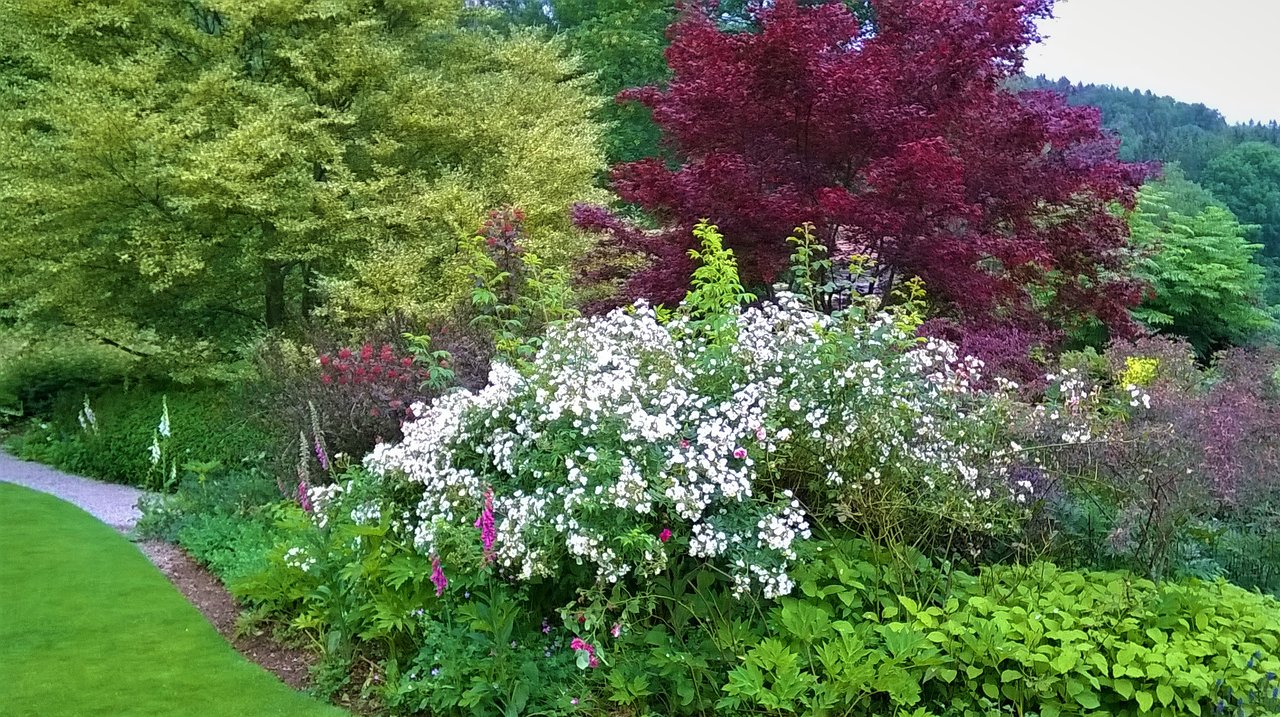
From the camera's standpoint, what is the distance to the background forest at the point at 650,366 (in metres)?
3.26

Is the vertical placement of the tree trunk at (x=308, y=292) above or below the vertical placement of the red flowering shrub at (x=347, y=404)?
above

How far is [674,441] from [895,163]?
2.81 meters

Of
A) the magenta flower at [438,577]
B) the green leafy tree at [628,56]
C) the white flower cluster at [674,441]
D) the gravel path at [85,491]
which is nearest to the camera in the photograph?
the white flower cluster at [674,441]

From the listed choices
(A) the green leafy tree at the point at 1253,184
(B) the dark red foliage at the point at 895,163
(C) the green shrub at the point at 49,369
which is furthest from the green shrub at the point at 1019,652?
(A) the green leafy tree at the point at 1253,184

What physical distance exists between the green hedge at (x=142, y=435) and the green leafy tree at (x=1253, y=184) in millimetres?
19444

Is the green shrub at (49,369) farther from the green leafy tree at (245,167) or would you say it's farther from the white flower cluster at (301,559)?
the white flower cluster at (301,559)

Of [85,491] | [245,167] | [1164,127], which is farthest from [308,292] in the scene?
[1164,127]

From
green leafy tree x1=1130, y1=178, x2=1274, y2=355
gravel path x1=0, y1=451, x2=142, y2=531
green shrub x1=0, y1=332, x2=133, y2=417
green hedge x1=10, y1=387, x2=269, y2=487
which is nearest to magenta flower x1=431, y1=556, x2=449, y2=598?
green hedge x1=10, y1=387, x2=269, y2=487

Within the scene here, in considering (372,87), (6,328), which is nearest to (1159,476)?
(372,87)

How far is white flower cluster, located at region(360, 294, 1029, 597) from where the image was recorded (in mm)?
3172

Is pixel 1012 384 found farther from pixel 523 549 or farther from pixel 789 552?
pixel 523 549

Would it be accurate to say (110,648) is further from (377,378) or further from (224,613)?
(377,378)

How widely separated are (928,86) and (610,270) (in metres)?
2.86

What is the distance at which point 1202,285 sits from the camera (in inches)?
509
